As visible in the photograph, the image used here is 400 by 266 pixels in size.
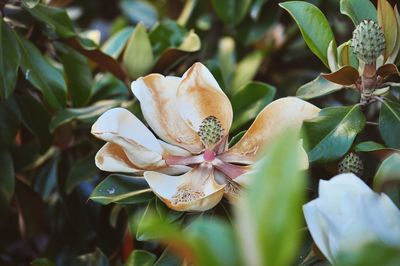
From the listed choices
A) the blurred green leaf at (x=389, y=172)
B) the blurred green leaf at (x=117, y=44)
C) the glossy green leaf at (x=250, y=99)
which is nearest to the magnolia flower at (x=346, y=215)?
the blurred green leaf at (x=389, y=172)

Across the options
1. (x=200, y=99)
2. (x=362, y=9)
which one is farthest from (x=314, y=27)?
(x=200, y=99)

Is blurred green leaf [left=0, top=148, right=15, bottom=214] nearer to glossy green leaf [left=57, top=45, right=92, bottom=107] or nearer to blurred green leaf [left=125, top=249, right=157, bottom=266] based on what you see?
glossy green leaf [left=57, top=45, right=92, bottom=107]

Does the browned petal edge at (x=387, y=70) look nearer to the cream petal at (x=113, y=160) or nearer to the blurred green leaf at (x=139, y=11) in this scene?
the cream petal at (x=113, y=160)

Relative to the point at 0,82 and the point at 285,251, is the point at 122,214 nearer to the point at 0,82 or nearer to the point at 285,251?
the point at 0,82

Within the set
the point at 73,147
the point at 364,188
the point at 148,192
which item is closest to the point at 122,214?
the point at 73,147

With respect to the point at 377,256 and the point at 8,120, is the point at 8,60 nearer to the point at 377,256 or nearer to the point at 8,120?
the point at 8,120

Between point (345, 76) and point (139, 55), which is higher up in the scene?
point (345, 76)
